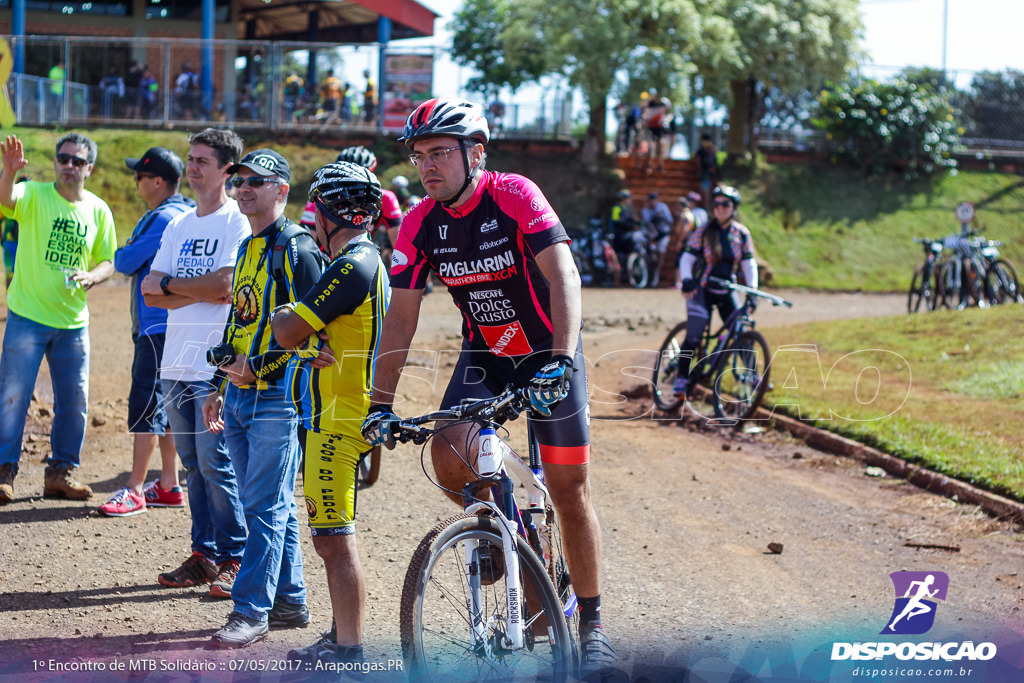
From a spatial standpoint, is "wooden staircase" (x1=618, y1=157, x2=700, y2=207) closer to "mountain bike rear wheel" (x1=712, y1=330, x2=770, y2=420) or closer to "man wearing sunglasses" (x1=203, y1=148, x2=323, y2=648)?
"mountain bike rear wheel" (x1=712, y1=330, x2=770, y2=420)

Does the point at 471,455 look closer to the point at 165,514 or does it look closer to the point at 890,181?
the point at 165,514

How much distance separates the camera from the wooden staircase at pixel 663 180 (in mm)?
27547

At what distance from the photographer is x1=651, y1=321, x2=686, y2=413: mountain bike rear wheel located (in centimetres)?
1106

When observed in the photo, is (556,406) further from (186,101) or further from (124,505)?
→ (186,101)

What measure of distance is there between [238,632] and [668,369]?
24.2ft

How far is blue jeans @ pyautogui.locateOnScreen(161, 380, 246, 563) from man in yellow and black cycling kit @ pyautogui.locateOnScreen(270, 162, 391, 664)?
1.12m

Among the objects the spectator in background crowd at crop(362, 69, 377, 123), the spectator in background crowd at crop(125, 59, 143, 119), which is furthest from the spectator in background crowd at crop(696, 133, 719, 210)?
the spectator in background crowd at crop(125, 59, 143, 119)

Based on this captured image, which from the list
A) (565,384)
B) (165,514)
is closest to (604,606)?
(565,384)

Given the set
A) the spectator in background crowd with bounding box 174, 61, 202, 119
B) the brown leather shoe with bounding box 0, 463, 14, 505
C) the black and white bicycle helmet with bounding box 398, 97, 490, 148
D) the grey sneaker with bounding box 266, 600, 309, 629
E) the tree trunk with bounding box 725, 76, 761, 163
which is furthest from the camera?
the tree trunk with bounding box 725, 76, 761, 163

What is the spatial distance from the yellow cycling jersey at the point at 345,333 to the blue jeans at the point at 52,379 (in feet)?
10.6

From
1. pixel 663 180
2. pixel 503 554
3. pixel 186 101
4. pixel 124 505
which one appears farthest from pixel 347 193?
pixel 663 180

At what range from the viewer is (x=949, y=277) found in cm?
1780

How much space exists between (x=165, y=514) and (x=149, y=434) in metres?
0.55

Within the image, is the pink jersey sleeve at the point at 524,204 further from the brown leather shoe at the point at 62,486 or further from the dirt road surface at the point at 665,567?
the brown leather shoe at the point at 62,486
